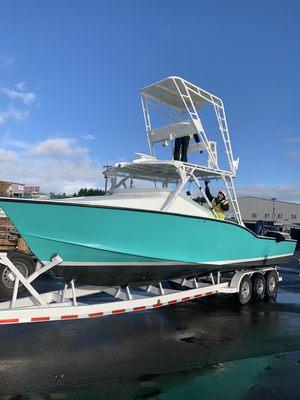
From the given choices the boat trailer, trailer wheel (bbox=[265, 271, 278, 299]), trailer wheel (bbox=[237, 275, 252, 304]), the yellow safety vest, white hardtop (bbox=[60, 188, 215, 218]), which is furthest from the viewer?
trailer wheel (bbox=[265, 271, 278, 299])

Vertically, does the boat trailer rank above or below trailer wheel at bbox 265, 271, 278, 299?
above

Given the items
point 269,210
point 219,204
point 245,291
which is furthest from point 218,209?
point 269,210

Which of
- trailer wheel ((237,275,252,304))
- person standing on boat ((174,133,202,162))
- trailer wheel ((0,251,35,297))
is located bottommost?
trailer wheel ((237,275,252,304))

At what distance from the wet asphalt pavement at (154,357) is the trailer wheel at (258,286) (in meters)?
1.49

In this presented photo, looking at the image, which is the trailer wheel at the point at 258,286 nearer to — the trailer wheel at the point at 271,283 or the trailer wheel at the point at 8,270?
the trailer wheel at the point at 271,283

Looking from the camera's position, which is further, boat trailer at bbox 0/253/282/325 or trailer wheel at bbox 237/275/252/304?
trailer wheel at bbox 237/275/252/304

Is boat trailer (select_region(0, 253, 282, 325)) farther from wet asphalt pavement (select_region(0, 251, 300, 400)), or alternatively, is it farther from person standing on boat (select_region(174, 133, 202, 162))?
person standing on boat (select_region(174, 133, 202, 162))

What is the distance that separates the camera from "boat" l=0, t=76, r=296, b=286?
6.16 m

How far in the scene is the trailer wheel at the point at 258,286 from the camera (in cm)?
1048

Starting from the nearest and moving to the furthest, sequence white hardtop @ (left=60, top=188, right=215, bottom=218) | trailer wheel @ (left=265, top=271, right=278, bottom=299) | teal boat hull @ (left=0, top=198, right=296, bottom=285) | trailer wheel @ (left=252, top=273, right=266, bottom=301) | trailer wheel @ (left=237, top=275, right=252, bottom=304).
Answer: teal boat hull @ (left=0, top=198, right=296, bottom=285)
white hardtop @ (left=60, top=188, right=215, bottom=218)
trailer wheel @ (left=237, top=275, right=252, bottom=304)
trailer wheel @ (left=252, top=273, right=266, bottom=301)
trailer wheel @ (left=265, top=271, right=278, bottom=299)

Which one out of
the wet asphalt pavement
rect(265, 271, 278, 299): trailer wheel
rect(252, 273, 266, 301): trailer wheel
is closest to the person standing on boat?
the wet asphalt pavement

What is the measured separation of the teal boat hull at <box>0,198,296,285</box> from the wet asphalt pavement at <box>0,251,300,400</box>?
960 mm

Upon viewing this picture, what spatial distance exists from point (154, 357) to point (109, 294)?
2345mm

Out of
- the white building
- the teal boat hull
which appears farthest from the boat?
the white building
